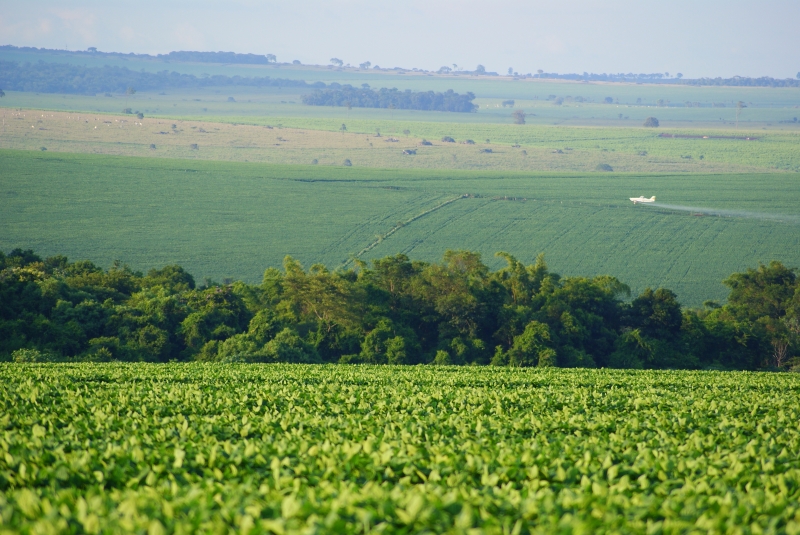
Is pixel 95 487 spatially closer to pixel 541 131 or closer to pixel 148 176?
pixel 148 176

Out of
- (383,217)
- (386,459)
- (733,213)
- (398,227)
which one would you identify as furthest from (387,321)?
(733,213)

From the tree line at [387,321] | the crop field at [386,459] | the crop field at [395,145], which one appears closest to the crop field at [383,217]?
the crop field at [395,145]

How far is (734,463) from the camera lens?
9.52 meters

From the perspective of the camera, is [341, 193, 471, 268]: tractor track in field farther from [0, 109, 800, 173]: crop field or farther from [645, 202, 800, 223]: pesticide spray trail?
[0, 109, 800, 173]: crop field

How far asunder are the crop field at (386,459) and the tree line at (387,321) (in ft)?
56.4

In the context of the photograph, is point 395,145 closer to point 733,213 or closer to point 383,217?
point 383,217

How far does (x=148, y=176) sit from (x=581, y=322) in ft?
247

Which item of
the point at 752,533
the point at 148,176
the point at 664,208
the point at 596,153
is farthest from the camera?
the point at 596,153

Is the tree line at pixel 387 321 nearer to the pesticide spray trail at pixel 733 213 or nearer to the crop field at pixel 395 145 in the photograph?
the pesticide spray trail at pixel 733 213

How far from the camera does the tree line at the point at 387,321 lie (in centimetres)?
3353

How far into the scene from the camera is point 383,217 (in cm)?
8438

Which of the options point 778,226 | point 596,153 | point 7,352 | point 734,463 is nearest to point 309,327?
point 7,352

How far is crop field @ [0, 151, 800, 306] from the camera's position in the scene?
2729 inches

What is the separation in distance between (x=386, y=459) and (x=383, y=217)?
7595 cm
